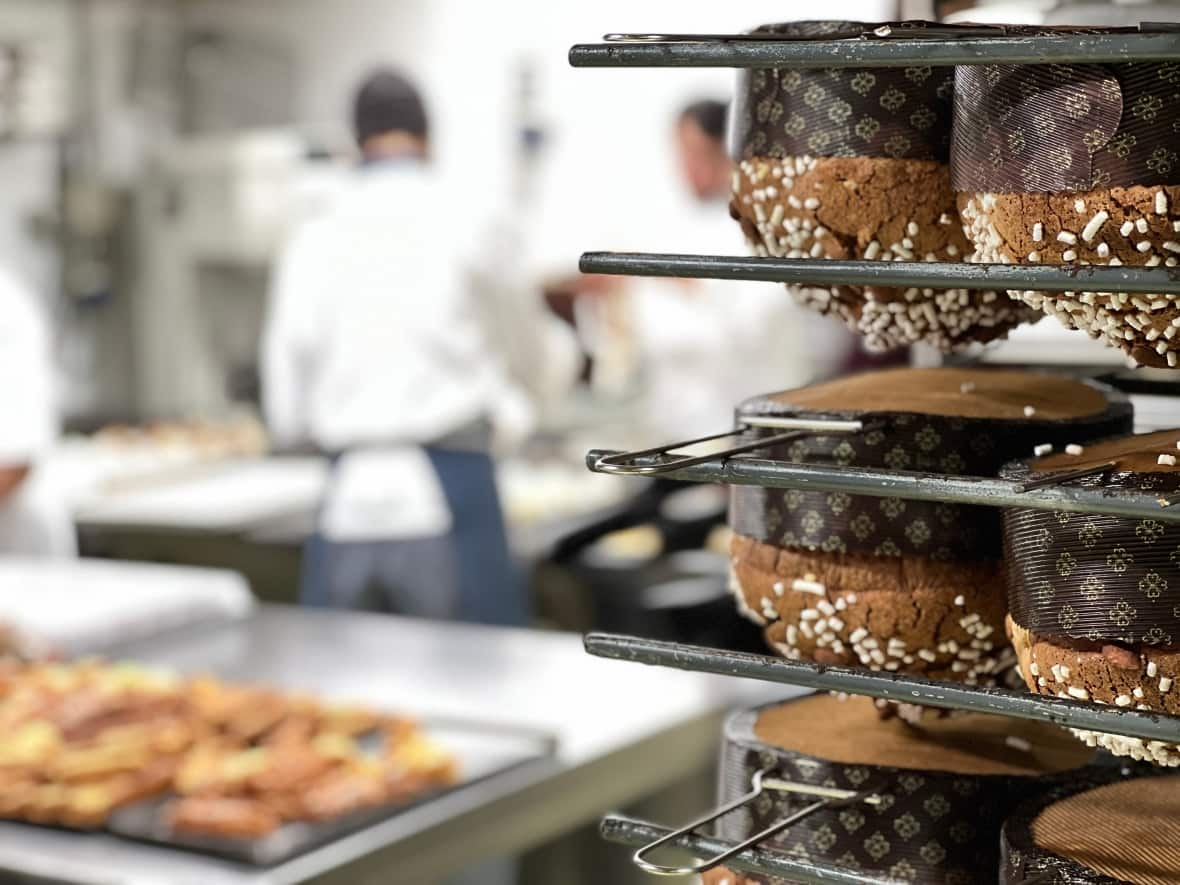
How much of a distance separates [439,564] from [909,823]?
298 cm

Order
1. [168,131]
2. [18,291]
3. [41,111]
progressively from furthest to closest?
[168,131] < [41,111] < [18,291]

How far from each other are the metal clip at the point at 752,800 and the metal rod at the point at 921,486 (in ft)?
0.69

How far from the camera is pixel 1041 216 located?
0.83 meters

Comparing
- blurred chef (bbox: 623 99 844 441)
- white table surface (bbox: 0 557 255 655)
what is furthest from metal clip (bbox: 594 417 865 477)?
blurred chef (bbox: 623 99 844 441)

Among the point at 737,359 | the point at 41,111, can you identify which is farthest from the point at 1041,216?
the point at 41,111

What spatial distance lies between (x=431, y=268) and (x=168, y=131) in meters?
2.73

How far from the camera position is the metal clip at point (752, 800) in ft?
3.00

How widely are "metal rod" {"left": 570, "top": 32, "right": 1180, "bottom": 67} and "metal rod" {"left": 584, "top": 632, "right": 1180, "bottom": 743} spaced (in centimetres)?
30

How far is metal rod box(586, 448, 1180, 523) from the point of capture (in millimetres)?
750

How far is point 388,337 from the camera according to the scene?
12.7 ft

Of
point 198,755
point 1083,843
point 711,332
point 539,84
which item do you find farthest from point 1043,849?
point 539,84

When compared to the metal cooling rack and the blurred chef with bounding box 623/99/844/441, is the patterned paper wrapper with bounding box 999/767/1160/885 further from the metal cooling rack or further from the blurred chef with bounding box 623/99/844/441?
the blurred chef with bounding box 623/99/844/441

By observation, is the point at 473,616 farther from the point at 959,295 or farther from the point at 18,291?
the point at 959,295

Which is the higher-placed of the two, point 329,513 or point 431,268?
point 431,268
